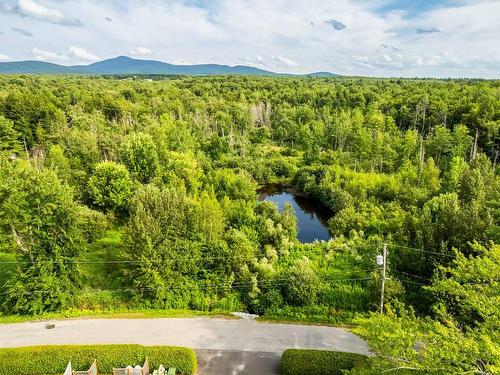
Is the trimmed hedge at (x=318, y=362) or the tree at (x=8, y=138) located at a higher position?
the tree at (x=8, y=138)

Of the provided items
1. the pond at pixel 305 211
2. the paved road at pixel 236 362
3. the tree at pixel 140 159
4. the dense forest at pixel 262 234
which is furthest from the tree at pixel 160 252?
the tree at pixel 140 159

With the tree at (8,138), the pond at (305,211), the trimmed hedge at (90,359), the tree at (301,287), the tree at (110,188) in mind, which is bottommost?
the pond at (305,211)

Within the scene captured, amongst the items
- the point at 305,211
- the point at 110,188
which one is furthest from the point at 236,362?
the point at 305,211

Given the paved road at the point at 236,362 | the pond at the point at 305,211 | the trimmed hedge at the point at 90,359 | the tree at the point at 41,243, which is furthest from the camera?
the pond at the point at 305,211

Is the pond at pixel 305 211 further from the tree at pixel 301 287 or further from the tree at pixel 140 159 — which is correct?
the tree at pixel 140 159

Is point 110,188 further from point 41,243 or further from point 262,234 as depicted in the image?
point 262,234

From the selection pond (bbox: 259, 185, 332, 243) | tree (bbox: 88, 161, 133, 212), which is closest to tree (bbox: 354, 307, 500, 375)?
pond (bbox: 259, 185, 332, 243)
